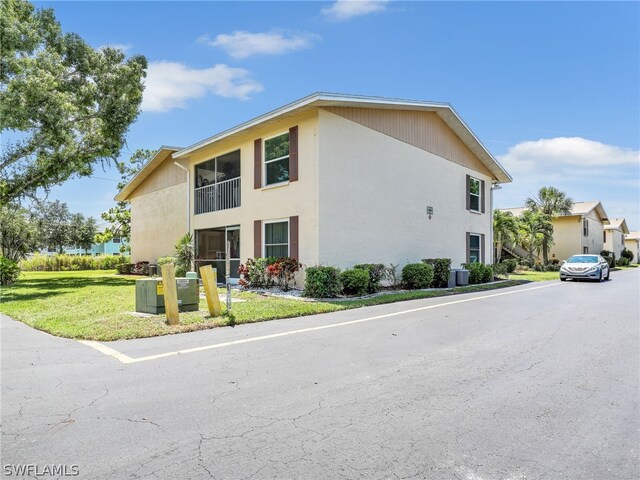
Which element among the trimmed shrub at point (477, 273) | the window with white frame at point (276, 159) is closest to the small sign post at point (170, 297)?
the window with white frame at point (276, 159)

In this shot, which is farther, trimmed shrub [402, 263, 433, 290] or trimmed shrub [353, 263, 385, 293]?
trimmed shrub [402, 263, 433, 290]

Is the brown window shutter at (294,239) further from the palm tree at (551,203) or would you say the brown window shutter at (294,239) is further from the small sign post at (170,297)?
the palm tree at (551,203)

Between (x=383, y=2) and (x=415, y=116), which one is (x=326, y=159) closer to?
(x=383, y=2)

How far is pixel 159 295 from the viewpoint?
28.8 feet

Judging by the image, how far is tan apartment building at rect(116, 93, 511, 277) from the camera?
1309 cm

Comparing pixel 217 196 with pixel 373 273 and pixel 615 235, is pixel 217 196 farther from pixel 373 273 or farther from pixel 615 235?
pixel 615 235

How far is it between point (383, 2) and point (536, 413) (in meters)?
11.0

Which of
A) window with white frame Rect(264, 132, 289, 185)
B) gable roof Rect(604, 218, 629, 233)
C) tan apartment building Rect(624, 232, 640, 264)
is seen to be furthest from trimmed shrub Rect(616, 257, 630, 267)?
window with white frame Rect(264, 132, 289, 185)

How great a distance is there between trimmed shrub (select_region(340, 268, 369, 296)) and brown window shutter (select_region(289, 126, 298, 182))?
3695 mm

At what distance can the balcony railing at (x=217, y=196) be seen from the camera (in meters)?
16.5

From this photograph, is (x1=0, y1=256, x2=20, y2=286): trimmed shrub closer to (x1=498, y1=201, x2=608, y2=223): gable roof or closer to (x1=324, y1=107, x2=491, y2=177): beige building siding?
(x1=324, y1=107, x2=491, y2=177): beige building siding

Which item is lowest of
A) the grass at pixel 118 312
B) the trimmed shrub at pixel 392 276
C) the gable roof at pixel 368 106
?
the grass at pixel 118 312

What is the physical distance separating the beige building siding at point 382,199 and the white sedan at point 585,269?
242 inches

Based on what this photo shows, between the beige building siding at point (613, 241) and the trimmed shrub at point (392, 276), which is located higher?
the beige building siding at point (613, 241)
